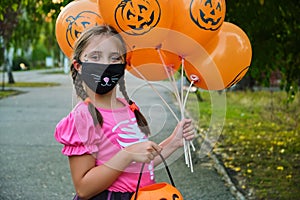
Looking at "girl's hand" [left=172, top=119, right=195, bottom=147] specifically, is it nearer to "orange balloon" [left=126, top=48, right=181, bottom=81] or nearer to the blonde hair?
the blonde hair

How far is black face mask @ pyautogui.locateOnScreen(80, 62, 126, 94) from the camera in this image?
2.17 meters

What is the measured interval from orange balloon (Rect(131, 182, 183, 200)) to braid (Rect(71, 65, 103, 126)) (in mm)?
334

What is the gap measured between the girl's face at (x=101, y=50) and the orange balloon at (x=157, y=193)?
0.56 meters

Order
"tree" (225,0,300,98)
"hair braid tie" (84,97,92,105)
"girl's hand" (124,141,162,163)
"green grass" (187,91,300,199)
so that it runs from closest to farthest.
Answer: "girl's hand" (124,141,162,163) → "hair braid tie" (84,97,92,105) → "tree" (225,0,300,98) → "green grass" (187,91,300,199)

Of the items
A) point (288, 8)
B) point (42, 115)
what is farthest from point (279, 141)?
point (42, 115)

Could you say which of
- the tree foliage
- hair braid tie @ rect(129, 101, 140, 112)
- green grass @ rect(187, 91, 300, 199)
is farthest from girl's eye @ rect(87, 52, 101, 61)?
the tree foliage

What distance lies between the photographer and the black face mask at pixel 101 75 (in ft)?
7.12

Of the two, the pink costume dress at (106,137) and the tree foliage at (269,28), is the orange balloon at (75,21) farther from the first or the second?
the tree foliage at (269,28)

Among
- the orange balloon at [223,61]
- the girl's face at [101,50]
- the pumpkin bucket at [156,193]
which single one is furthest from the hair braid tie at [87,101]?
the orange balloon at [223,61]

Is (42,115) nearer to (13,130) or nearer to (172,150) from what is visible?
(13,130)

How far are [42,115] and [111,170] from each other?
11.0 meters

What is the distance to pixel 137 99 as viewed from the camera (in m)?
2.44

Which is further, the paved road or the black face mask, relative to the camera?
the paved road

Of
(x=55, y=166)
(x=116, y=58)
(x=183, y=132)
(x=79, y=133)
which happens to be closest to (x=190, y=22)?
(x=116, y=58)
